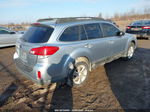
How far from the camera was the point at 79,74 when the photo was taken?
369cm

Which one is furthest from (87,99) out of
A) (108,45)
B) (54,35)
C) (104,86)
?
(108,45)

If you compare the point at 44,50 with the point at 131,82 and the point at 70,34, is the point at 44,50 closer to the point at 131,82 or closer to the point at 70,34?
the point at 70,34

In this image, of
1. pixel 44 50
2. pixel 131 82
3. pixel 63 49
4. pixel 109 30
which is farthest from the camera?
pixel 109 30

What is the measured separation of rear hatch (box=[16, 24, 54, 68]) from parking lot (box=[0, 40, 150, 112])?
0.81 m

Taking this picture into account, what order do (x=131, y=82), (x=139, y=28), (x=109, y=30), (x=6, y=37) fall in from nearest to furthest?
(x=131, y=82), (x=109, y=30), (x=6, y=37), (x=139, y=28)

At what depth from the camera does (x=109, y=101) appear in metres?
3.00

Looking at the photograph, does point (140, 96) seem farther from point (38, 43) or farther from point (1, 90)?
point (1, 90)

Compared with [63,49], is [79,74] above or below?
below

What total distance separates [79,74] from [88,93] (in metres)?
0.59

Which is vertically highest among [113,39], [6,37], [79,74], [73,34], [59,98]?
[73,34]

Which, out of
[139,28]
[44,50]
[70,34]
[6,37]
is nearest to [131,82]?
[70,34]

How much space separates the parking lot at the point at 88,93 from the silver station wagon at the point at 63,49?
0.41 meters

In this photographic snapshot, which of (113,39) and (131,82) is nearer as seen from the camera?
(131,82)

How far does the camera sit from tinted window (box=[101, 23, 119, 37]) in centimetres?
437
